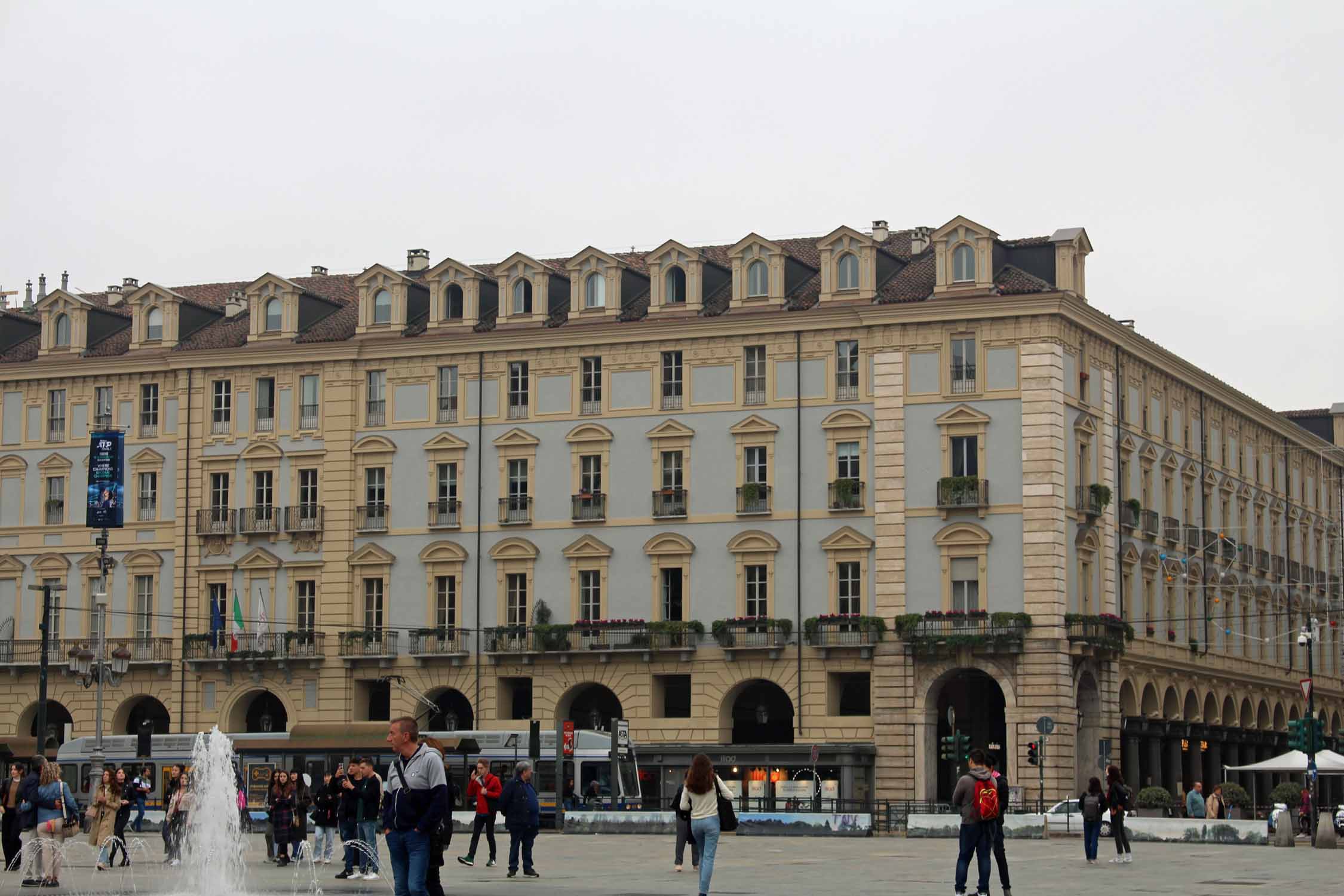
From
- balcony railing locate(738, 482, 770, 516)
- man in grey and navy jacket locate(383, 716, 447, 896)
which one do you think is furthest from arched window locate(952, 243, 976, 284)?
man in grey and navy jacket locate(383, 716, 447, 896)

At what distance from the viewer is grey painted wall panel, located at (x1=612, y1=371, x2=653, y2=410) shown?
7556cm

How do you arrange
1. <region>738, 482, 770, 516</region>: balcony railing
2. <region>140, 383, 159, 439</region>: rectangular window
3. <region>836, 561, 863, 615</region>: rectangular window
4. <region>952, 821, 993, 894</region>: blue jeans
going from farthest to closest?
1. <region>140, 383, 159, 439</region>: rectangular window
2. <region>738, 482, 770, 516</region>: balcony railing
3. <region>836, 561, 863, 615</region>: rectangular window
4. <region>952, 821, 993, 894</region>: blue jeans

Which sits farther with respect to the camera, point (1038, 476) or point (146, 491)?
point (146, 491)

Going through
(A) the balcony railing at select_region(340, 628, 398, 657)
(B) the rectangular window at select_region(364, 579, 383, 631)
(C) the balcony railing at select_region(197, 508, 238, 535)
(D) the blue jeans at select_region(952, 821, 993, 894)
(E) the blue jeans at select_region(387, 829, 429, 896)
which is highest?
(C) the balcony railing at select_region(197, 508, 238, 535)

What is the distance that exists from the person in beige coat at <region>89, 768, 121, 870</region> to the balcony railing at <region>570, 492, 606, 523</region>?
120ft

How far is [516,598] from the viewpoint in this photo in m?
76.5

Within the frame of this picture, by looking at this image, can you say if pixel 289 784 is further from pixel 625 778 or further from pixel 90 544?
pixel 90 544

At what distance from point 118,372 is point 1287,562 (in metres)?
46.7

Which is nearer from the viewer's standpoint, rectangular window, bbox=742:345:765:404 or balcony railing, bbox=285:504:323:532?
rectangular window, bbox=742:345:765:404

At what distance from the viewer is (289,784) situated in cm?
4103

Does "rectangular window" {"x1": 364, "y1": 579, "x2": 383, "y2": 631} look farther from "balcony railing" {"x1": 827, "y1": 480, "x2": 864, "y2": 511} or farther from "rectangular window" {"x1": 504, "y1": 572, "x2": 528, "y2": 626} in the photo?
"balcony railing" {"x1": 827, "y1": 480, "x2": 864, "y2": 511}

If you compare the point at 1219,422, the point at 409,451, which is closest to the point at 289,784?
the point at 409,451

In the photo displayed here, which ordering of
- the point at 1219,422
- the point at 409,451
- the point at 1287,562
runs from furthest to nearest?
the point at 1287,562, the point at 1219,422, the point at 409,451

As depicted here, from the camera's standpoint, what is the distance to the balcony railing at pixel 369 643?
253 feet
